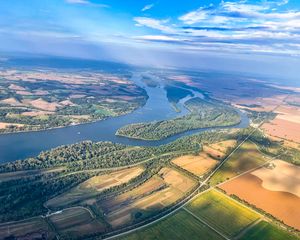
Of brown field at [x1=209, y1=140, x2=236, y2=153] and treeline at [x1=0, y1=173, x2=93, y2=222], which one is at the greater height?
brown field at [x1=209, y1=140, x2=236, y2=153]

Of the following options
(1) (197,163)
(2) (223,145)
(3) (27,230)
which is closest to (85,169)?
(3) (27,230)

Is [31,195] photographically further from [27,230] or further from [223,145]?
[223,145]

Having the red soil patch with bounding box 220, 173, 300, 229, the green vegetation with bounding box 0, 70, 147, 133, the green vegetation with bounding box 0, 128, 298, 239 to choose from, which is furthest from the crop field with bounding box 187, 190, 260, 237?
the green vegetation with bounding box 0, 70, 147, 133

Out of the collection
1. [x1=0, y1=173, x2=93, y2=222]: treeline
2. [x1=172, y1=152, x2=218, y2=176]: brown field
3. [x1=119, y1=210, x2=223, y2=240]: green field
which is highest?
[x1=172, y1=152, x2=218, y2=176]: brown field

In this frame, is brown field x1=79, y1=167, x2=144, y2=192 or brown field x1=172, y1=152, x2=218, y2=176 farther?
brown field x1=172, y1=152, x2=218, y2=176

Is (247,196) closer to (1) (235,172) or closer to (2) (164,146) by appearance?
(1) (235,172)

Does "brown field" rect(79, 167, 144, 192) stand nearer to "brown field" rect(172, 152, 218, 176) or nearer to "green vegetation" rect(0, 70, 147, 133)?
"brown field" rect(172, 152, 218, 176)

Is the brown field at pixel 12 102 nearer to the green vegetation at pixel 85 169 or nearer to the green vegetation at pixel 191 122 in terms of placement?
the green vegetation at pixel 191 122
